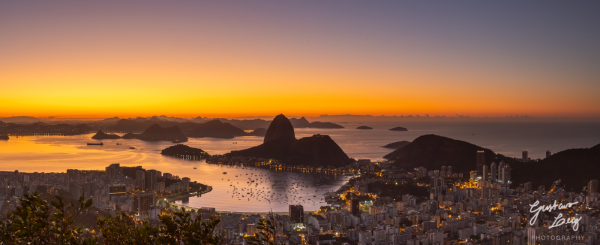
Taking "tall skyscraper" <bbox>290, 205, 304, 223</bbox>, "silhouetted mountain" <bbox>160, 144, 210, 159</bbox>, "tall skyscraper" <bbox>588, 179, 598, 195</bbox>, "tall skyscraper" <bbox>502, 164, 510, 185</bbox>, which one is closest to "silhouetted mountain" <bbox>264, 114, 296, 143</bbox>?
"silhouetted mountain" <bbox>160, 144, 210, 159</bbox>

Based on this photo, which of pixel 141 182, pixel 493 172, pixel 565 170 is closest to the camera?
pixel 565 170

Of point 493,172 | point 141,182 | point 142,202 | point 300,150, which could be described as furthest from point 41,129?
point 493,172

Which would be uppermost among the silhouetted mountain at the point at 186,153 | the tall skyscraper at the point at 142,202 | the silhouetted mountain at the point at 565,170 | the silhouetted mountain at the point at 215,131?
the silhouetted mountain at the point at 215,131

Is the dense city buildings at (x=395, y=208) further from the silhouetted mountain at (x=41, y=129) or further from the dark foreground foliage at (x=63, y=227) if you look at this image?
the silhouetted mountain at (x=41, y=129)

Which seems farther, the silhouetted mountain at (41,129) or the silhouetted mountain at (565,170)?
the silhouetted mountain at (41,129)

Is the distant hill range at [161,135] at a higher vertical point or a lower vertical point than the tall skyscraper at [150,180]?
higher

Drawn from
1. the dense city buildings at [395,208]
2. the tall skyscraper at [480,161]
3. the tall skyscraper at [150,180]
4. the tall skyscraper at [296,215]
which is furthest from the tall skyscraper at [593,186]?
the tall skyscraper at [150,180]

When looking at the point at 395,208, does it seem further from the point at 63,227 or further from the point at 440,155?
the point at 63,227

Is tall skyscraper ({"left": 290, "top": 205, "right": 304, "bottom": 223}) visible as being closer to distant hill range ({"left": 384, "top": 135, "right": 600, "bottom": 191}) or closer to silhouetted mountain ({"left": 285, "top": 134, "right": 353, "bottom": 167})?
distant hill range ({"left": 384, "top": 135, "right": 600, "bottom": 191})
